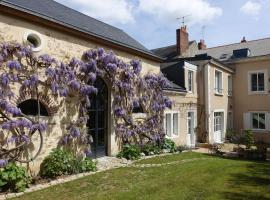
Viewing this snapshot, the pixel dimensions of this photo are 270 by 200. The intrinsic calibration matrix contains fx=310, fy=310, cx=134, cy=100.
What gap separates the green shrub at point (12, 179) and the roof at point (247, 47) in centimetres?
2263

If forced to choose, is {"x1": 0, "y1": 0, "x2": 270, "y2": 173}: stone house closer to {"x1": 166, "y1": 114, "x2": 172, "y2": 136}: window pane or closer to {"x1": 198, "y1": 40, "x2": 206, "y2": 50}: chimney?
{"x1": 166, "y1": 114, "x2": 172, "y2": 136}: window pane

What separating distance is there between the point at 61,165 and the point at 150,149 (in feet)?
19.8

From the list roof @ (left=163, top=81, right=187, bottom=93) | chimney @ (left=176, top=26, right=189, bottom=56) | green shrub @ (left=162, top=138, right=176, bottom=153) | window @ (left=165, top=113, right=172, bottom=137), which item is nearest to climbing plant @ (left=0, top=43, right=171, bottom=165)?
green shrub @ (left=162, top=138, right=176, bottom=153)

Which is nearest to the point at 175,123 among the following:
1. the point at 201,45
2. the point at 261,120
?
the point at 261,120

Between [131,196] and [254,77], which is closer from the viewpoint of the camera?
[131,196]

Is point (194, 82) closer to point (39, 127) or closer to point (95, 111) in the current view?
point (95, 111)

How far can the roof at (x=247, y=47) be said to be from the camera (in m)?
26.7

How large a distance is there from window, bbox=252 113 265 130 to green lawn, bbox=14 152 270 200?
549 inches

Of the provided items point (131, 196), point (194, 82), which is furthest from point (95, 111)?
point (194, 82)

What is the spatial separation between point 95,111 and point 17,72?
4.11m

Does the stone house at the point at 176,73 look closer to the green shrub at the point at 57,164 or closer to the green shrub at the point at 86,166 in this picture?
the green shrub at the point at 57,164

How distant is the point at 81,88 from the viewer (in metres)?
11.4

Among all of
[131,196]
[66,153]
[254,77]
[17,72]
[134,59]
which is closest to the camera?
[131,196]

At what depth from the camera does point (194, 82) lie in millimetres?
21141
